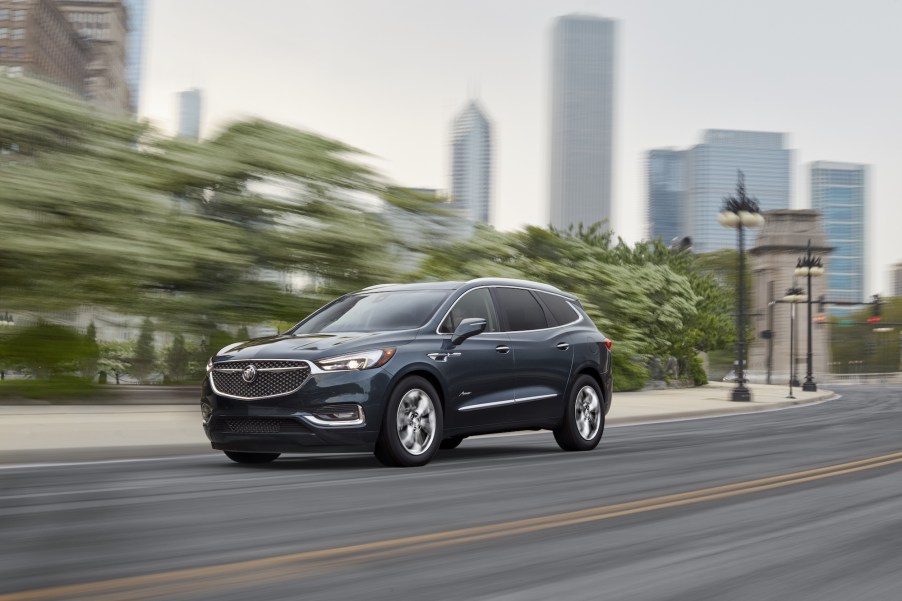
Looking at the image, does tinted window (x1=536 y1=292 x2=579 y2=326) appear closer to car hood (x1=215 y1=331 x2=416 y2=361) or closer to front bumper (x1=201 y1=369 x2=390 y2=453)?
car hood (x1=215 y1=331 x2=416 y2=361)

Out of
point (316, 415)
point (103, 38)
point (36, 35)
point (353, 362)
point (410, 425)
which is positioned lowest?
point (410, 425)

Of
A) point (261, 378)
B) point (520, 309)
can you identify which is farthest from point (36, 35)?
point (261, 378)

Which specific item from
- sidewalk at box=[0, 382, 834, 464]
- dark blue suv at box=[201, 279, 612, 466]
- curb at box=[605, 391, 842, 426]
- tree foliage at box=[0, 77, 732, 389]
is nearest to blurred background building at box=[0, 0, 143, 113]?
curb at box=[605, 391, 842, 426]

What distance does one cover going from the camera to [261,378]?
33.9 feet

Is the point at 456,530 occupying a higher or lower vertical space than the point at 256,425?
lower

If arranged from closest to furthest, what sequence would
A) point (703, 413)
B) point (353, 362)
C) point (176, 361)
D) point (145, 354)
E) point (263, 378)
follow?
point (353, 362), point (263, 378), point (145, 354), point (176, 361), point (703, 413)

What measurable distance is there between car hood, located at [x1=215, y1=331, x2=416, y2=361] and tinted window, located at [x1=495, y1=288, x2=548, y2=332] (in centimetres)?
172

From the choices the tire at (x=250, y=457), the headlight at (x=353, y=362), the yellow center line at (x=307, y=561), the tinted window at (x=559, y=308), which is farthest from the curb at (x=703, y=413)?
the yellow center line at (x=307, y=561)

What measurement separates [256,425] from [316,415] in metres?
0.60

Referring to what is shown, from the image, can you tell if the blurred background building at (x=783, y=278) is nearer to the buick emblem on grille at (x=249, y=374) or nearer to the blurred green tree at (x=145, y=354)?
the blurred green tree at (x=145, y=354)

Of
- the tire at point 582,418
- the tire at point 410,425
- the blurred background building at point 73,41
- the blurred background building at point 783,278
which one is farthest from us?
the blurred background building at point 73,41

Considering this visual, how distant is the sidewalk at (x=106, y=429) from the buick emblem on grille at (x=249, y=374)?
290 cm

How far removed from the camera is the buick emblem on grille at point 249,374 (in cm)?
1034

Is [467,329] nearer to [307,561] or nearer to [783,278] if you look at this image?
[307,561]
